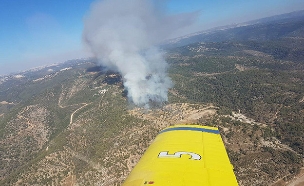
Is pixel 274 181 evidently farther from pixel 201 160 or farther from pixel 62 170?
pixel 62 170

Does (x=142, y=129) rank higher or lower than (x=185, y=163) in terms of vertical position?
lower

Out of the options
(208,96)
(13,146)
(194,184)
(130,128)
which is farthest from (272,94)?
(13,146)

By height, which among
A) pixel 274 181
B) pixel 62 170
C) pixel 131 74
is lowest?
pixel 274 181

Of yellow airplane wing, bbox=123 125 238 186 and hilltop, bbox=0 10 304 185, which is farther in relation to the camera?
hilltop, bbox=0 10 304 185

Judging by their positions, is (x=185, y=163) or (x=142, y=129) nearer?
(x=185, y=163)

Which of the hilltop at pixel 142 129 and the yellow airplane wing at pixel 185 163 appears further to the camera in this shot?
the hilltop at pixel 142 129

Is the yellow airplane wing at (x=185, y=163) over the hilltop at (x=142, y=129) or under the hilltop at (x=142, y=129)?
over

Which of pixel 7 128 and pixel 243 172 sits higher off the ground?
pixel 7 128

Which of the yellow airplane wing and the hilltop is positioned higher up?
the yellow airplane wing
